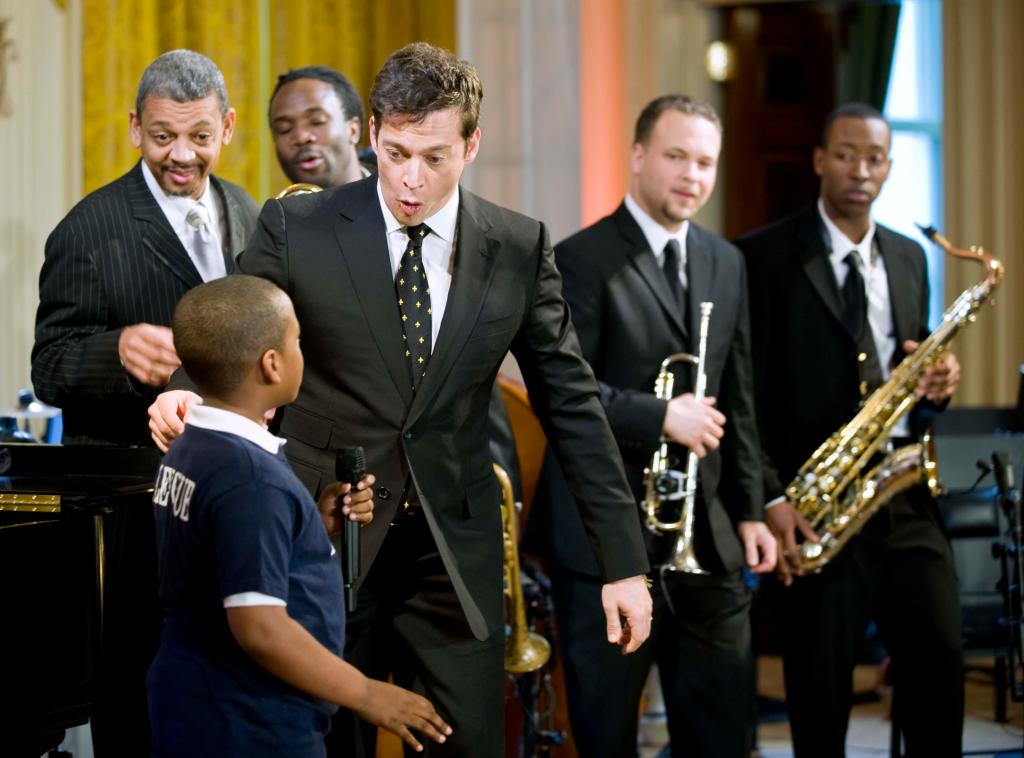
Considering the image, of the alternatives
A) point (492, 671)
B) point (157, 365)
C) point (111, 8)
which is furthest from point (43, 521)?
point (111, 8)

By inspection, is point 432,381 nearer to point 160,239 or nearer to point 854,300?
point 160,239

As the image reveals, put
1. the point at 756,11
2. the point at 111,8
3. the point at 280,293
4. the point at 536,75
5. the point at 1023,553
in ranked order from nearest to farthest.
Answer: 1. the point at 280,293
2. the point at 1023,553
3. the point at 111,8
4. the point at 536,75
5. the point at 756,11

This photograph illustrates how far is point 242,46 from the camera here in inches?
218

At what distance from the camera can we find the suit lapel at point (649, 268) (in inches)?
142

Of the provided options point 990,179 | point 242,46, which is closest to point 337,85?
point 242,46

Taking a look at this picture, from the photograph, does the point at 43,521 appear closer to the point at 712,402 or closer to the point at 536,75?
the point at 712,402

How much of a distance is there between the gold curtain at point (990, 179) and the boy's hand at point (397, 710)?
4.76 meters

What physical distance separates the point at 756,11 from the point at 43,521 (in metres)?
4.71

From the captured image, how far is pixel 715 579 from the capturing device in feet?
11.8

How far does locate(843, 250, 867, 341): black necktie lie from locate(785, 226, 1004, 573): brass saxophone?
0.57 feet

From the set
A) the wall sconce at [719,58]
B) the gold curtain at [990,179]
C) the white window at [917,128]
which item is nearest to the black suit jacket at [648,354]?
the wall sconce at [719,58]

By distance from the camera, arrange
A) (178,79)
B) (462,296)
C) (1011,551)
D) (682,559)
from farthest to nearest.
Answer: (1011,551) → (682,559) → (178,79) → (462,296)

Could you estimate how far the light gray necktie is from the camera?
3225 mm

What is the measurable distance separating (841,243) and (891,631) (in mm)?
1128
